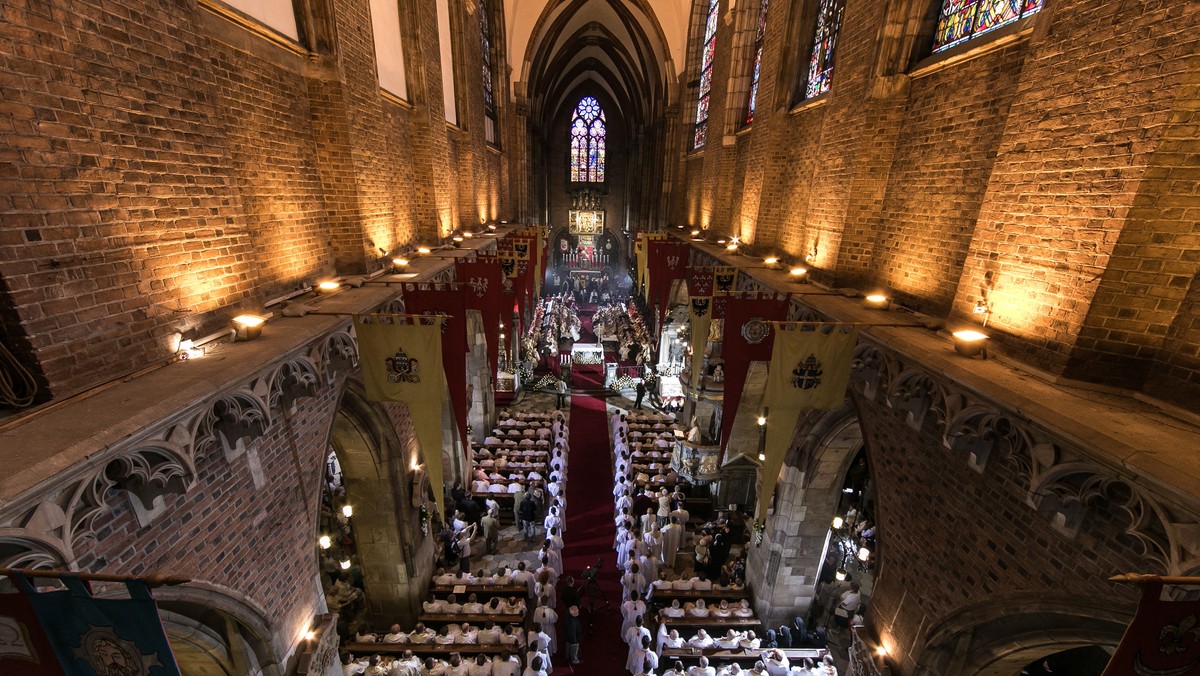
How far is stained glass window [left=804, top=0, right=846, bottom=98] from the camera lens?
980 centimetres

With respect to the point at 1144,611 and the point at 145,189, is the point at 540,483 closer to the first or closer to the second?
the point at 145,189

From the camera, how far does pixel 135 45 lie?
4.16 m

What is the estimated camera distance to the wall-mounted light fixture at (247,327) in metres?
5.04

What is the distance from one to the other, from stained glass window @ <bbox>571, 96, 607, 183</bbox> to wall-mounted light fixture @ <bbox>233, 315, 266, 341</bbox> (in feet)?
125

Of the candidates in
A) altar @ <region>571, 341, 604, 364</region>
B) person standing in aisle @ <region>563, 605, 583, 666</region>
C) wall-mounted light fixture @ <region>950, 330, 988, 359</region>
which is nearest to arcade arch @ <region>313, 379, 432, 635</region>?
person standing in aisle @ <region>563, 605, 583, 666</region>

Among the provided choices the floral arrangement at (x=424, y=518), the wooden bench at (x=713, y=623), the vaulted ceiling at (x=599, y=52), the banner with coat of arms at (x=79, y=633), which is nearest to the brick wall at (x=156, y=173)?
the banner with coat of arms at (x=79, y=633)

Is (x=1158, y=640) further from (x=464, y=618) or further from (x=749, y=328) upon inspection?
(x=464, y=618)

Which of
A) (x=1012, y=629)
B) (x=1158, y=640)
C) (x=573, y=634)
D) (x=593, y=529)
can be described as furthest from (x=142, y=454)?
(x=593, y=529)

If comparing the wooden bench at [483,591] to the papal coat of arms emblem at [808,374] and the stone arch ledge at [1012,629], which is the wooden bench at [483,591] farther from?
the papal coat of arms emblem at [808,374]

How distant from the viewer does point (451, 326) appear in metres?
6.56

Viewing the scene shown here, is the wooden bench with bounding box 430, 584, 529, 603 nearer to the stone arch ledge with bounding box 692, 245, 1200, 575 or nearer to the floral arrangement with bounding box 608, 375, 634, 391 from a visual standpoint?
the stone arch ledge with bounding box 692, 245, 1200, 575

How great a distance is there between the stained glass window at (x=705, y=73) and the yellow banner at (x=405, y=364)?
17.3 meters

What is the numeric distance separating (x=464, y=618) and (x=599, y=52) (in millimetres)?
37713

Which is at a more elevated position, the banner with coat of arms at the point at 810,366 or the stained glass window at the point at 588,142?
the stained glass window at the point at 588,142
